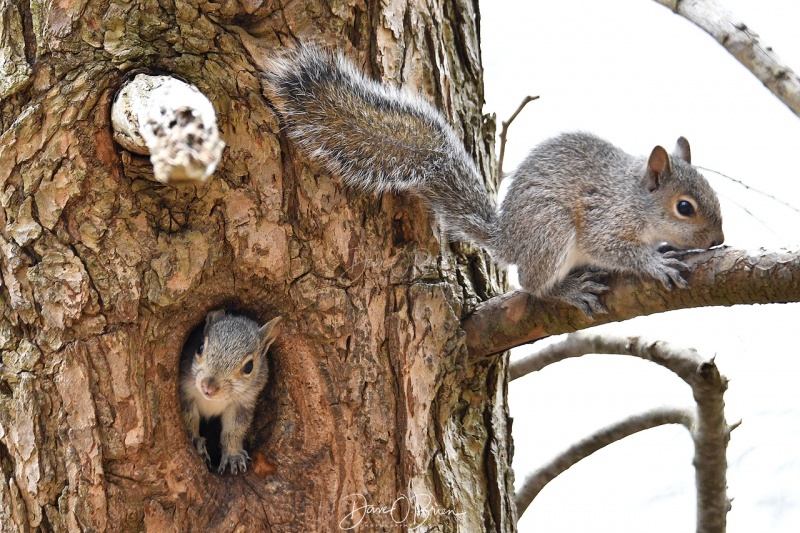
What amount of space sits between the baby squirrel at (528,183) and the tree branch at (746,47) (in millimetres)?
319

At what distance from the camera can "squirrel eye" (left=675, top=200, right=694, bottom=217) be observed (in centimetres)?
200

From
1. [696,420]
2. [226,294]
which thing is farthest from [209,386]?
[696,420]

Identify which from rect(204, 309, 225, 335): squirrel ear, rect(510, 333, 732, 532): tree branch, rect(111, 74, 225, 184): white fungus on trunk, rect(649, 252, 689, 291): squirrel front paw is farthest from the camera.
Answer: rect(204, 309, 225, 335): squirrel ear

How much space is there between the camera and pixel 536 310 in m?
1.73

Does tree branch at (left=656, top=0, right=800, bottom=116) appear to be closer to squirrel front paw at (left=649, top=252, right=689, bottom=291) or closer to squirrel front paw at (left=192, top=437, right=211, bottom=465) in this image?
squirrel front paw at (left=649, top=252, right=689, bottom=291)

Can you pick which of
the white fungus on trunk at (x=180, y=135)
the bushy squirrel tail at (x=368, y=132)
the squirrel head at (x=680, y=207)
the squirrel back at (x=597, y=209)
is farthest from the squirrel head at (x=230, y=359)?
the squirrel head at (x=680, y=207)

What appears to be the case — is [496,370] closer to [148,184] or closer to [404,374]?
[404,374]

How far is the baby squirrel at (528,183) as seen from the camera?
5.33ft

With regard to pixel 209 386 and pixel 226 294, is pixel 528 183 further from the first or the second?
pixel 209 386

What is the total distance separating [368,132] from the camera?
5.58 ft

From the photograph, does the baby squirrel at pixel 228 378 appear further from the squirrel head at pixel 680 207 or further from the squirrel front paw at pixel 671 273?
the squirrel head at pixel 680 207

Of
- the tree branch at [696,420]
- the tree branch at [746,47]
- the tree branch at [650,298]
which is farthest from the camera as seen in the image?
the tree branch at [696,420]

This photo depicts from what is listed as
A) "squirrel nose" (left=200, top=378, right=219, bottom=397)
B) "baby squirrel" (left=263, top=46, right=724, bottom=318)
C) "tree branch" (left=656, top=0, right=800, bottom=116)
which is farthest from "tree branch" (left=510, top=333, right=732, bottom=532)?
"squirrel nose" (left=200, top=378, right=219, bottom=397)

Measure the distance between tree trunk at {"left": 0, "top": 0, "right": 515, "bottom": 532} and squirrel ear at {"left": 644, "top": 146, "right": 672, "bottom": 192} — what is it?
21.5 inches
